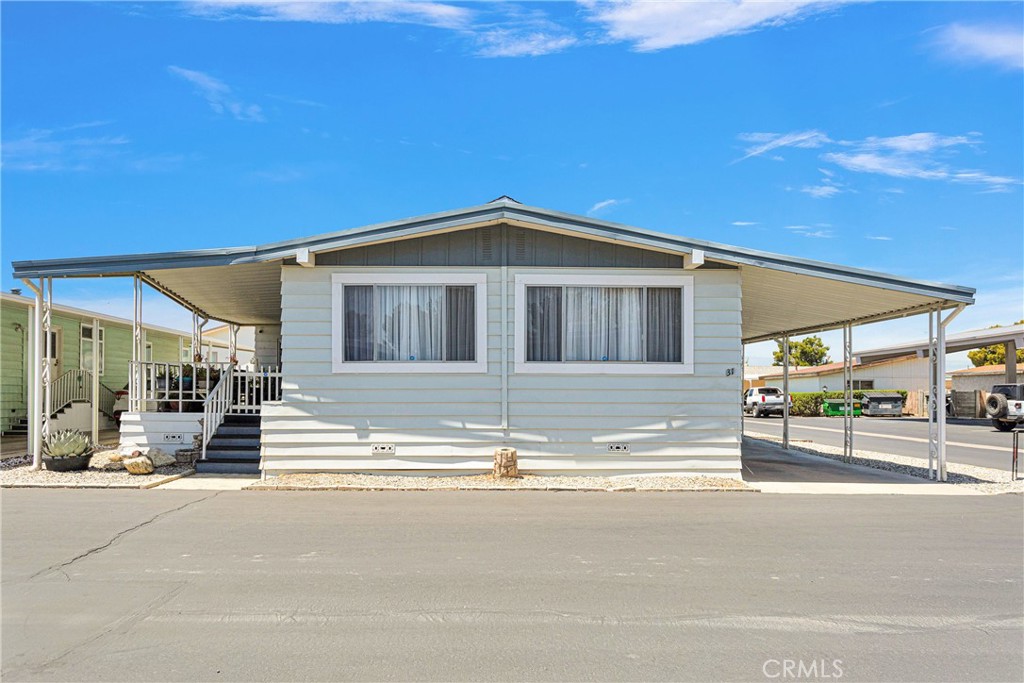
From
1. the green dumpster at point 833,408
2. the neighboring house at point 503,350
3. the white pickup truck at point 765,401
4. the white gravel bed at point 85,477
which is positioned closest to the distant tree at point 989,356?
the green dumpster at point 833,408

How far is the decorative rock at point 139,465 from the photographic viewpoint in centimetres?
1075

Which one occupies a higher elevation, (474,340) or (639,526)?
(474,340)

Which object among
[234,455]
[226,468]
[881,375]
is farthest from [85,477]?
[881,375]

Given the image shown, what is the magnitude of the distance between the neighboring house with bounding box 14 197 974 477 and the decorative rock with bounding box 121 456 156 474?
1767 millimetres

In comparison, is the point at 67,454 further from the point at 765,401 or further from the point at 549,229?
the point at 765,401

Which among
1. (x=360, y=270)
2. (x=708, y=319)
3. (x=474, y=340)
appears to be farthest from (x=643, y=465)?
(x=360, y=270)

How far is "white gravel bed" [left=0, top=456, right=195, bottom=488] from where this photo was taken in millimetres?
9930

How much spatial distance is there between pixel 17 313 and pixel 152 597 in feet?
47.3

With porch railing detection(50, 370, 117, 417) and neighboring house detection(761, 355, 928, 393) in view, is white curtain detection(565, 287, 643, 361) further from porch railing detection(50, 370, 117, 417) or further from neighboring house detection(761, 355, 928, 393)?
neighboring house detection(761, 355, 928, 393)

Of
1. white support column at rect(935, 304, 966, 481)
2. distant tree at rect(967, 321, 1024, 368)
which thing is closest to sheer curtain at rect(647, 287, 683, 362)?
white support column at rect(935, 304, 966, 481)

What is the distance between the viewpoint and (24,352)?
55.0 ft

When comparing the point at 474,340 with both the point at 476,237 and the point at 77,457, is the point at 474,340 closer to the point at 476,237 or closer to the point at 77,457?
the point at 476,237

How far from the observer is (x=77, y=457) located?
1094cm

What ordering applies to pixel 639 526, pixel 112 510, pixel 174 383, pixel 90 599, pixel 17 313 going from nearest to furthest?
pixel 90 599
pixel 639 526
pixel 112 510
pixel 174 383
pixel 17 313
